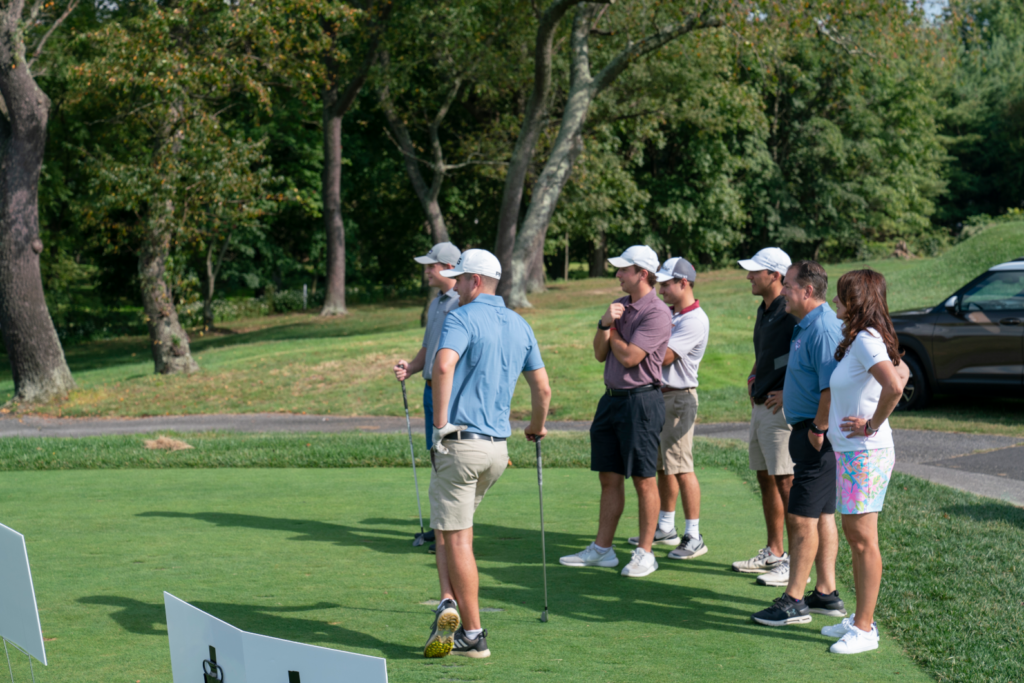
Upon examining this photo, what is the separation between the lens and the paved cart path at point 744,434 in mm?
9781

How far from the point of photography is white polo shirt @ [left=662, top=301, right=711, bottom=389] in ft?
22.1

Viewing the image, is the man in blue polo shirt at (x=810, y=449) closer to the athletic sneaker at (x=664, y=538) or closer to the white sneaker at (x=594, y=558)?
the white sneaker at (x=594, y=558)

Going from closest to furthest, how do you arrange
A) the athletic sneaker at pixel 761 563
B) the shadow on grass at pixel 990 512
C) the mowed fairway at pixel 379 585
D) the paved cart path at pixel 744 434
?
the mowed fairway at pixel 379 585
the athletic sneaker at pixel 761 563
the shadow on grass at pixel 990 512
the paved cart path at pixel 744 434

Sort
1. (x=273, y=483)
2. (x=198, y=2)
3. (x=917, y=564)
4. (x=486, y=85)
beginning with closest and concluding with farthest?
(x=917, y=564) < (x=273, y=483) < (x=198, y=2) < (x=486, y=85)

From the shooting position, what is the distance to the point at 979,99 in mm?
57875

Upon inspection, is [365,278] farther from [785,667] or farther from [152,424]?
[785,667]

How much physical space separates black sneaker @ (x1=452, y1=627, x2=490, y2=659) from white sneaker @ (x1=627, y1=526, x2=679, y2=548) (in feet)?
8.36

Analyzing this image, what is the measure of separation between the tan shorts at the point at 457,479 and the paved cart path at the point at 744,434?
5942 mm

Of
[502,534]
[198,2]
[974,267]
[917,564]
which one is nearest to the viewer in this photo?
[917,564]

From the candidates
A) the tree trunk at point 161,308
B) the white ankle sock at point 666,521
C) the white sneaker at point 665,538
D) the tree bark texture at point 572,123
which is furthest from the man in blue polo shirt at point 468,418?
the tree bark texture at point 572,123

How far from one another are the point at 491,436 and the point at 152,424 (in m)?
12.5

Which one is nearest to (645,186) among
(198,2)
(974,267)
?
(974,267)

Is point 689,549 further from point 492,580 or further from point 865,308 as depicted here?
point 865,308

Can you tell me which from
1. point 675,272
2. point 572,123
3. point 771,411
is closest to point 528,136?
point 572,123
